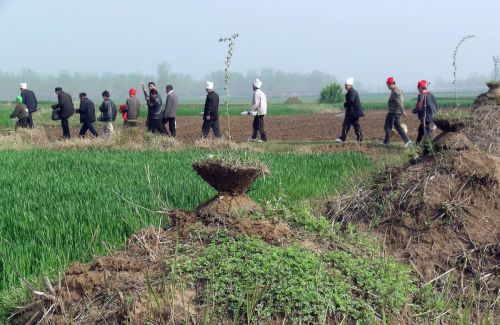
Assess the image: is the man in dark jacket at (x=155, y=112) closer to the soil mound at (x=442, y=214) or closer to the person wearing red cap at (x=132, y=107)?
the person wearing red cap at (x=132, y=107)

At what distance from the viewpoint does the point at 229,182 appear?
4957 millimetres

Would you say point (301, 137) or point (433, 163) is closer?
point (433, 163)

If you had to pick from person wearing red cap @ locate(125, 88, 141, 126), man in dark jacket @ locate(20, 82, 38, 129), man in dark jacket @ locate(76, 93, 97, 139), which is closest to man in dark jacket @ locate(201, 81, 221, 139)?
person wearing red cap @ locate(125, 88, 141, 126)

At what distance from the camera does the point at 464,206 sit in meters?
5.85

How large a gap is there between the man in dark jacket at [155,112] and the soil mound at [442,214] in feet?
32.4

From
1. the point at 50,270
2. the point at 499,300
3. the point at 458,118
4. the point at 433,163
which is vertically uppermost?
the point at 458,118

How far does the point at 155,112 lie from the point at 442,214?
11092mm

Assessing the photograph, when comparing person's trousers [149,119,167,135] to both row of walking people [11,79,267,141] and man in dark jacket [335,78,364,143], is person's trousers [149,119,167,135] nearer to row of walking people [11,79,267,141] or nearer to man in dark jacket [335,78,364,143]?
row of walking people [11,79,267,141]

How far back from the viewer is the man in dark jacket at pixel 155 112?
15781 mm

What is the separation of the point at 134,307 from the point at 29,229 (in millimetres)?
2663

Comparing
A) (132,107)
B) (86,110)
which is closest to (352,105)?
(132,107)

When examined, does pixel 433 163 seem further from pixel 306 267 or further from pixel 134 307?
pixel 134 307

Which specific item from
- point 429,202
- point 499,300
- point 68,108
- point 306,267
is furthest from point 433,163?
point 68,108

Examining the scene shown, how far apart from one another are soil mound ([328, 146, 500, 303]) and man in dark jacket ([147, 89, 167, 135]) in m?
9.88
